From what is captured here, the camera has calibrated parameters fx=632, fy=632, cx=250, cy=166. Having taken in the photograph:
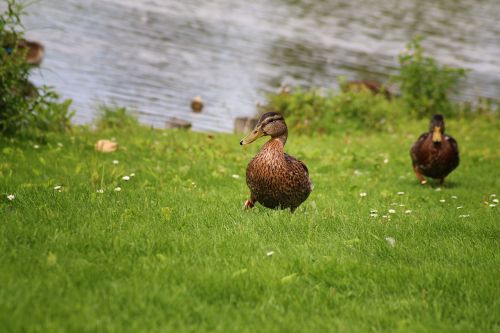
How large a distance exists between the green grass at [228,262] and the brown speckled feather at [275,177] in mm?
267

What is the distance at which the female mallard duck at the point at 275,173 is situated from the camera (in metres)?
6.73

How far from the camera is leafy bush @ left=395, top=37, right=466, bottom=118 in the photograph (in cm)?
2052

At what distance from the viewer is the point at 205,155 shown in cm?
1236

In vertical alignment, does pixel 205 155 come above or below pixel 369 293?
below

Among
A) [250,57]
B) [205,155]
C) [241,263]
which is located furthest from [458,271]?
[250,57]

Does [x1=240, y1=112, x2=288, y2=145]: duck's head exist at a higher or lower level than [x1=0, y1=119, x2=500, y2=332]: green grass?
higher

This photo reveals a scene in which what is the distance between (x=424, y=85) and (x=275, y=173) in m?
15.3

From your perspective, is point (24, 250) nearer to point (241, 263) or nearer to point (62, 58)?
point (241, 263)

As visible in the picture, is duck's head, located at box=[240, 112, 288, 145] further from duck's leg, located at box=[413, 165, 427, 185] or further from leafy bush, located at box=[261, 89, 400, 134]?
leafy bush, located at box=[261, 89, 400, 134]

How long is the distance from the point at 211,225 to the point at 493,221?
333cm

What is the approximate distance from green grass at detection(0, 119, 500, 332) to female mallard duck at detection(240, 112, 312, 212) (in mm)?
263

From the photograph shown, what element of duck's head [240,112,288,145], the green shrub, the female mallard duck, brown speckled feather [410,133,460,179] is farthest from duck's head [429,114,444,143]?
the green shrub

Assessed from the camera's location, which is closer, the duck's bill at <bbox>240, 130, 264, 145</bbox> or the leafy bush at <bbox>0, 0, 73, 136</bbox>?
the duck's bill at <bbox>240, 130, 264, 145</bbox>

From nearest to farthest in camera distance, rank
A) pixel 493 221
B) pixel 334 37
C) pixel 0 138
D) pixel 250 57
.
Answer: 1. pixel 493 221
2. pixel 0 138
3. pixel 250 57
4. pixel 334 37
